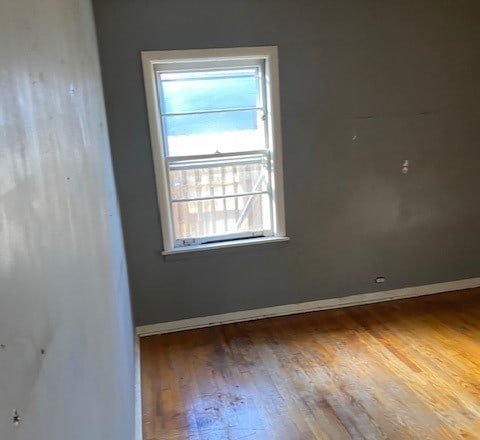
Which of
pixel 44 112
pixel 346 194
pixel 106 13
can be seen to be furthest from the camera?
pixel 346 194

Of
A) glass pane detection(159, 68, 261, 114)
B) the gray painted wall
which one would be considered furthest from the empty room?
the gray painted wall

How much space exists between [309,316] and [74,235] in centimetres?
276

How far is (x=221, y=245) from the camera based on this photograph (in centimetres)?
342

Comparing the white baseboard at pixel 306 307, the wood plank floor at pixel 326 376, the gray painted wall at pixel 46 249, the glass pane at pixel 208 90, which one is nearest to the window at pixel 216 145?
the glass pane at pixel 208 90

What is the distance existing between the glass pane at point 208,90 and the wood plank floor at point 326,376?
157cm

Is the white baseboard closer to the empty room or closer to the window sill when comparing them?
the empty room

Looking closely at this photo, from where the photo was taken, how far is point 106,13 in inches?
116

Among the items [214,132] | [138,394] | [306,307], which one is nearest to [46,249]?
[138,394]

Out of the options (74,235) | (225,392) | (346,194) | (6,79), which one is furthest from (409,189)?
(6,79)

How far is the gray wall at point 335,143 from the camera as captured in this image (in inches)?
122

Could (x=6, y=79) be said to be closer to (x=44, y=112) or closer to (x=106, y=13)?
(x=44, y=112)

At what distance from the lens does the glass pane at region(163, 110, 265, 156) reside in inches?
129

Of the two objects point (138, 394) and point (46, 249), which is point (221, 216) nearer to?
point (138, 394)

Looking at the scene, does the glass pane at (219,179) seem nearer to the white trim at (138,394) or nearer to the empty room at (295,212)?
the empty room at (295,212)
